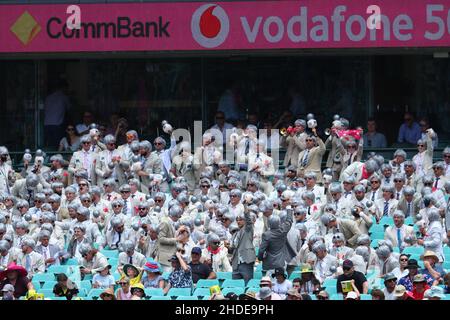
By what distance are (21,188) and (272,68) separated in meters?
6.12

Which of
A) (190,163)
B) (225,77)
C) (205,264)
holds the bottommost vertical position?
(205,264)

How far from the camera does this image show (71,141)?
25891mm

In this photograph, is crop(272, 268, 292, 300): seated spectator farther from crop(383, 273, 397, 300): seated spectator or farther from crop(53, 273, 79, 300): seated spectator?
crop(53, 273, 79, 300): seated spectator

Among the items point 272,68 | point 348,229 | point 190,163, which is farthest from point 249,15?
point 348,229

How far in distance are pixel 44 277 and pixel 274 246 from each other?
315 centimetres

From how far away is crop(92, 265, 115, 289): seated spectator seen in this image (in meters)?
18.2

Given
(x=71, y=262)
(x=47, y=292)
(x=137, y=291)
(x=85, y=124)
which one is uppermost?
(x=85, y=124)

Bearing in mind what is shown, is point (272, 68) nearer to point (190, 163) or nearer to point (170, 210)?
point (190, 163)

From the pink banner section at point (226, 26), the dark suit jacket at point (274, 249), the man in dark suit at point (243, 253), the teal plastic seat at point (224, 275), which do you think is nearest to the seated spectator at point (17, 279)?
the teal plastic seat at point (224, 275)

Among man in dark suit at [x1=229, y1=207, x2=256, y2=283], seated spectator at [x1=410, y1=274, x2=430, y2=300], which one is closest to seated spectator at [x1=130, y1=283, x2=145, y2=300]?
man in dark suit at [x1=229, y1=207, x2=256, y2=283]

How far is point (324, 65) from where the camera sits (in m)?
26.7

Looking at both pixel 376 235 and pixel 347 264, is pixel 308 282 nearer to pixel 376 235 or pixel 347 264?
pixel 347 264

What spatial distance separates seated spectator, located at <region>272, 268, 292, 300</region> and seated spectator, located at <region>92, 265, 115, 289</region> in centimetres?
219

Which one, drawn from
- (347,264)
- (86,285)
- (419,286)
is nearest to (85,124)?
(86,285)
